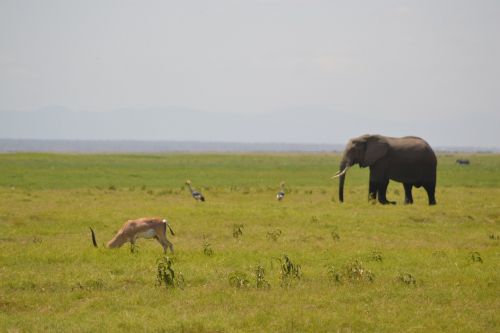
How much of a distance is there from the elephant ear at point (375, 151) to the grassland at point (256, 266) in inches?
149

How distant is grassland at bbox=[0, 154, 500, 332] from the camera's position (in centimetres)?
1125

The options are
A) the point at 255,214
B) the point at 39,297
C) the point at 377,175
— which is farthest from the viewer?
the point at 377,175

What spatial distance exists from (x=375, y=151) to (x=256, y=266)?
1765 centimetres

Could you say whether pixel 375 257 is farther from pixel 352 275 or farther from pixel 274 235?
pixel 274 235

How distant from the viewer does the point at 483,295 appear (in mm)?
12938

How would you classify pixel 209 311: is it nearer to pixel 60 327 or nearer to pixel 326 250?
pixel 60 327

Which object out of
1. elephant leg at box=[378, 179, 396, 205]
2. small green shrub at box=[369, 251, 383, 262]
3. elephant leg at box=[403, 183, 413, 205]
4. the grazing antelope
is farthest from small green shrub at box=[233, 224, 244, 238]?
elephant leg at box=[403, 183, 413, 205]

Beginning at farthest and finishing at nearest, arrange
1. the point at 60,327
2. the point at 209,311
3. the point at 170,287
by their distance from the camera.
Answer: the point at 170,287 → the point at 209,311 → the point at 60,327

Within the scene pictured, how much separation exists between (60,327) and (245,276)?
4377 millimetres

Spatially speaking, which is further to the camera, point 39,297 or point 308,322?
point 39,297

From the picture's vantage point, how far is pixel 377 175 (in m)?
31.1

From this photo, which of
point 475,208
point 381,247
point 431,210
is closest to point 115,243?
point 381,247

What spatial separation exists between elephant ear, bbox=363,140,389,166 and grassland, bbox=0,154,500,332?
12.4 ft

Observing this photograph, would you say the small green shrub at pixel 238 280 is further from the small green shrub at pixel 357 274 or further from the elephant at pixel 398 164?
the elephant at pixel 398 164
